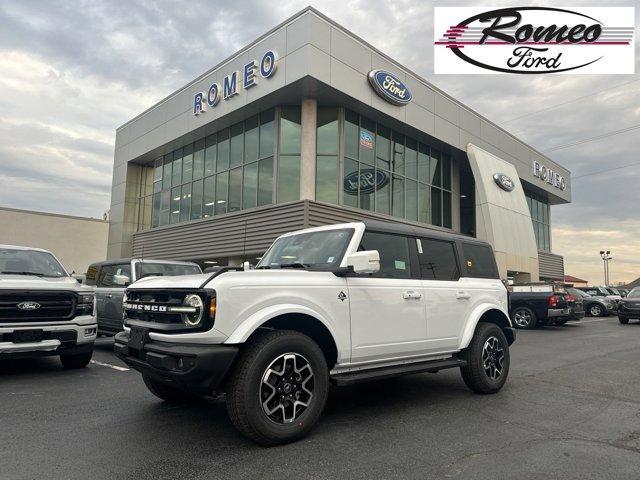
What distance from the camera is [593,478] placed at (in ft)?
10.7

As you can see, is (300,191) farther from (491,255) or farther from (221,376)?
(221,376)

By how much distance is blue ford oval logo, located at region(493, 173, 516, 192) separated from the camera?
2489cm

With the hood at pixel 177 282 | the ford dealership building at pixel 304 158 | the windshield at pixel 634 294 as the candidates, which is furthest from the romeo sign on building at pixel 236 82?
the windshield at pixel 634 294

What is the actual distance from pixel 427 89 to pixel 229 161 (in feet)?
32.0

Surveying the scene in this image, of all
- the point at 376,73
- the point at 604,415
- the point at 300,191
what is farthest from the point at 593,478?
the point at 376,73

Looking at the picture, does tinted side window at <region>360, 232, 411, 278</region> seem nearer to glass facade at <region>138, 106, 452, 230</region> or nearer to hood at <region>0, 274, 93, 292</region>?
hood at <region>0, 274, 93, 292</region>

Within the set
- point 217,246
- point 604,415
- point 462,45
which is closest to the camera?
point 604,415

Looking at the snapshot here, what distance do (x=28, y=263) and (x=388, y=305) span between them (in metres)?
6.20

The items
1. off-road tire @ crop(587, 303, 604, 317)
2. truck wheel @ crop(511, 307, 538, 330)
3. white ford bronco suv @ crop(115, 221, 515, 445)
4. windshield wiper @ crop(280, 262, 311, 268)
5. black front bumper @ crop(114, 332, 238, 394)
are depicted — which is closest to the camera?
black front bumper @ crop(114, 332, 238, 394)

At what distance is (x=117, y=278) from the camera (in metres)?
9.54

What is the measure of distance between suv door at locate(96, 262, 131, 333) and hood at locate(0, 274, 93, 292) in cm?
188

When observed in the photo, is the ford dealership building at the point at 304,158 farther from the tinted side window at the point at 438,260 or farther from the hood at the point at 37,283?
the tinted side window at the point at 438,260

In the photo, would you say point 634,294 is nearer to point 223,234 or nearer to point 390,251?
point 223,234

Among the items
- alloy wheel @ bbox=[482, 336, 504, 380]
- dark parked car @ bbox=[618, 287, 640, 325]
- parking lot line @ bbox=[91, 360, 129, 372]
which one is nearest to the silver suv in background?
parking lot line @ bbox=[91, 360, 129, 372]
